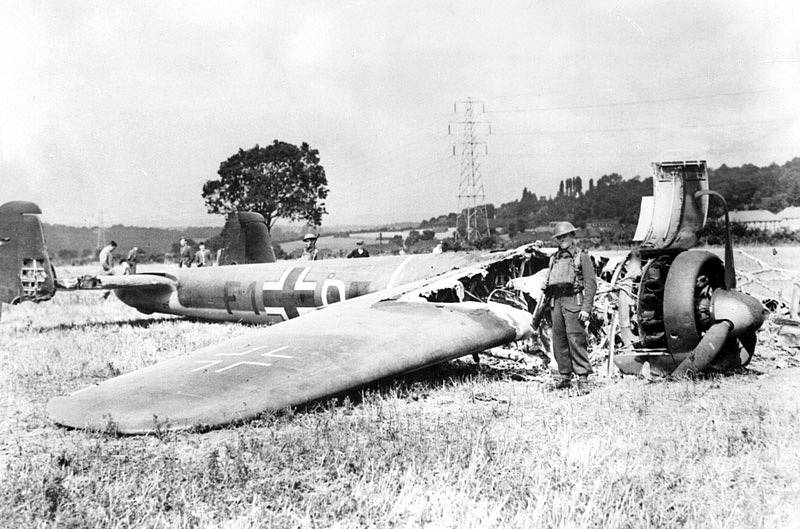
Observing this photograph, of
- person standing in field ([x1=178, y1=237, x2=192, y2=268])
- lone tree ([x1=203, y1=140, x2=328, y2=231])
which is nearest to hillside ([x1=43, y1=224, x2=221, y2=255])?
lone tree ([x1=203, y1=140, x2=328, y2=231])

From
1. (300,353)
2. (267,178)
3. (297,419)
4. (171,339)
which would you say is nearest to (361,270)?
(171,339)

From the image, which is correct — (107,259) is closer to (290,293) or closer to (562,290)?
(290,293)

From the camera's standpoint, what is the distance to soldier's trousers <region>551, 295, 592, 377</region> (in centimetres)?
715

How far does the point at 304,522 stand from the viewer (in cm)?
361

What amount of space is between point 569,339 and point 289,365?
3050mm

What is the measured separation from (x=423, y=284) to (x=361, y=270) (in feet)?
8.38

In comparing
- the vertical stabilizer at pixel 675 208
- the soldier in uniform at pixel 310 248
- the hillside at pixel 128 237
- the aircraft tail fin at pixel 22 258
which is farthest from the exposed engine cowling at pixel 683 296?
the hillside at pixel 128 237

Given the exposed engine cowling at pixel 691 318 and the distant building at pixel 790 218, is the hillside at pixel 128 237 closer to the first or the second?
the distant building at pixel 790 218

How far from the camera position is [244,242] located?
1521 centimetres

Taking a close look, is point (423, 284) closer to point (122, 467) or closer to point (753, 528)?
point (122, 467)

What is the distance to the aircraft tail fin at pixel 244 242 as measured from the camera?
1521 cm

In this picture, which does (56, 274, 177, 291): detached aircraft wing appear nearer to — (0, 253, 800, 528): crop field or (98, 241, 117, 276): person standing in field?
(0, 253, 800, 528): crop field

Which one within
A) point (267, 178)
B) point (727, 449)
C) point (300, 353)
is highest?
point (267, 178)

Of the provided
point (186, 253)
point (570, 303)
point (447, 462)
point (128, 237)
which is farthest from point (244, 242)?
point (128, 237)
